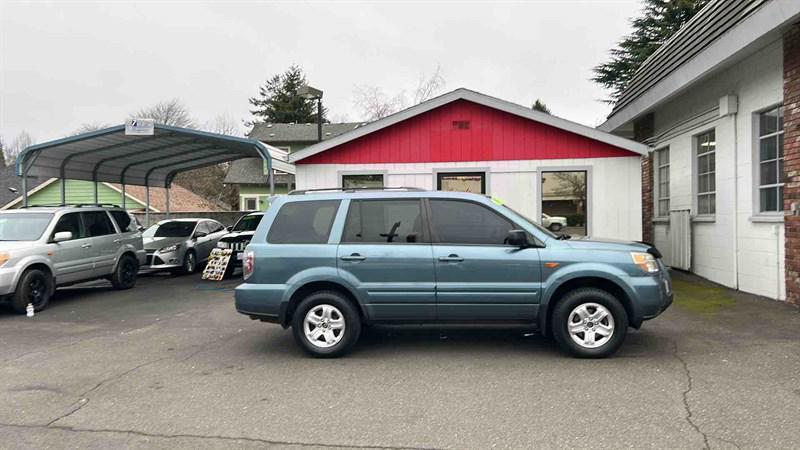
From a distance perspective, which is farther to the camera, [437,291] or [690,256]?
[690,256]

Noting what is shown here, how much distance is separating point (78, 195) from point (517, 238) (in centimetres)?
3170

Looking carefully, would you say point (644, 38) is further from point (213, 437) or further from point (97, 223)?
point (213, 437)

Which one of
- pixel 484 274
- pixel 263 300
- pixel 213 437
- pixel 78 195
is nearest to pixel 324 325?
pixel 263 300

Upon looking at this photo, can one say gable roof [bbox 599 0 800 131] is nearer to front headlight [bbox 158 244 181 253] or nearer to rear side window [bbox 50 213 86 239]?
rear side window [bbox 50 213 86 239]

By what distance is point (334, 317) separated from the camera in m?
5.95

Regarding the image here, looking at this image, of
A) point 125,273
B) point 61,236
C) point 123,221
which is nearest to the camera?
point 61,236

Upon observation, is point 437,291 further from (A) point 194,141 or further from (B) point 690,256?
(A) point 194,141

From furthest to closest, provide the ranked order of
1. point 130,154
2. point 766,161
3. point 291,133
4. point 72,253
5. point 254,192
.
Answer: point 291,133 < point 254,192 < point 130,154 < point 72,253 < point 766,161

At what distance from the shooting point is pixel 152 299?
34.9ft

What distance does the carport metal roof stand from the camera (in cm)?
1277

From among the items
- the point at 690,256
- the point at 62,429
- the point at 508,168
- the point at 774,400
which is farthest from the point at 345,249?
the point at 690,256

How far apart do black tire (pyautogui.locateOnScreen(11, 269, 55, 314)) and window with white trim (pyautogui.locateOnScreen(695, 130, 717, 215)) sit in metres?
12.2

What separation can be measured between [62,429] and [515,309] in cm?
411

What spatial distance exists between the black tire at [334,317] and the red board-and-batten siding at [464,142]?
6035 millimetres
